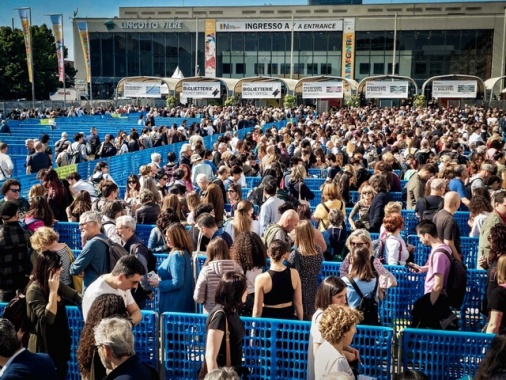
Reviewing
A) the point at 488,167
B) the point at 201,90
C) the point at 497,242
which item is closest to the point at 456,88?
the point at 201,90

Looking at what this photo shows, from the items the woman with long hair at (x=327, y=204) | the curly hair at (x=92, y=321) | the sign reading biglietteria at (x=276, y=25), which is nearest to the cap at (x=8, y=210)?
the curly hair at (x=92, y=321)

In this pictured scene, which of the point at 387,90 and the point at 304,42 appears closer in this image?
the point at 387,90

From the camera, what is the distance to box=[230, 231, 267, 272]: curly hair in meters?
6.14

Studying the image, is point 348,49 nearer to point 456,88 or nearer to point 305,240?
point 456,88

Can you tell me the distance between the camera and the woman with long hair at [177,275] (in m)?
6.37

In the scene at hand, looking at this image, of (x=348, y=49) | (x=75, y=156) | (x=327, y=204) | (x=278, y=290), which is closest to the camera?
(x=278, y=290)

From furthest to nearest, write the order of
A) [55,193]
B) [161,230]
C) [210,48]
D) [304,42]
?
[304,42]
[210,48]
[55,193]
[161,230]

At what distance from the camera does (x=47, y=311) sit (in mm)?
5238

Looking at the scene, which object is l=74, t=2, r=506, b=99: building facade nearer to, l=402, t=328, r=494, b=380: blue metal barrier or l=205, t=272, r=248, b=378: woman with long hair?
l=402, t=328, r=494, b=380: blue metal barrier

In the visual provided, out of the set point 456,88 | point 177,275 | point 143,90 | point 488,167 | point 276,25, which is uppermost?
point 276,25

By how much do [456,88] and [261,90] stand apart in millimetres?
9815

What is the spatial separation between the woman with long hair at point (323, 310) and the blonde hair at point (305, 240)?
1.34m

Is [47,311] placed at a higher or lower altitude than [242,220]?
lower

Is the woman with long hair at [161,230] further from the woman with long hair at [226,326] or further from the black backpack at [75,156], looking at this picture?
the black backpack at [75,156]
